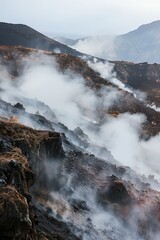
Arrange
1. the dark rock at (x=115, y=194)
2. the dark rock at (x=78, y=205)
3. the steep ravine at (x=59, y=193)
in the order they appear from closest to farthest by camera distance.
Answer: the steep ravine at (x=59, y=193) < the dark rock at (x=78, y=205) < the dark rock at (x=115, y=194)

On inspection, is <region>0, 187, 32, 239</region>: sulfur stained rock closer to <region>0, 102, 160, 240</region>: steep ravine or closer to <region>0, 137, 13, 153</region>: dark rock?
<region>0, 102, 160, 240</region>: steep ravine

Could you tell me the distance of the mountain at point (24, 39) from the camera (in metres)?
97.9

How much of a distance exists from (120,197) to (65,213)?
4.55m

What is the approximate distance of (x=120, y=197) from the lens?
21578 mm

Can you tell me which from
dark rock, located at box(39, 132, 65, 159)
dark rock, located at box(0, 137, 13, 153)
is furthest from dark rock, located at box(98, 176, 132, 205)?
dark rock, located at box(0, 137, 13, 153)

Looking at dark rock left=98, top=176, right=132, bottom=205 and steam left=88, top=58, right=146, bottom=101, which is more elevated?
dark rock left=98, top=176, right=132, bottom=205

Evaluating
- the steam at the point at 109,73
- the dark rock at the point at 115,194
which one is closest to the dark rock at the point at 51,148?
the dark rock at the point at 115,194

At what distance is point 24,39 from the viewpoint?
350 ft

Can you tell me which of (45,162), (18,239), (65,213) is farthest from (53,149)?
(18,239)

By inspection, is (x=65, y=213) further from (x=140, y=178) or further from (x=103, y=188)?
(x=140, y=178)

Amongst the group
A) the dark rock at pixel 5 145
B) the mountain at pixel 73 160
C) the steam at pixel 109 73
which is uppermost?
the dark rock at pixel 5 145

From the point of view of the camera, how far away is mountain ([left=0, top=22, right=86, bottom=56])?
9794 centimetres

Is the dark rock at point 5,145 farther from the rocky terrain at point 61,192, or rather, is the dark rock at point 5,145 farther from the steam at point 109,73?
the steam at point 109,73

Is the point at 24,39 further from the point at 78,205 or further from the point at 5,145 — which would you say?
the point at 5,145
